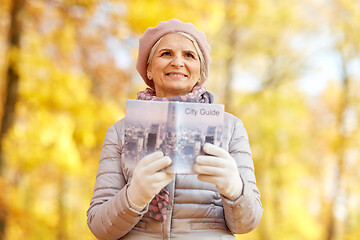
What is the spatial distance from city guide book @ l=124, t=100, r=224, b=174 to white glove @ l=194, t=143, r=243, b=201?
3 centimetres

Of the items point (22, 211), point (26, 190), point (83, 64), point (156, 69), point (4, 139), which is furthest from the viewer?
point (26, 190)

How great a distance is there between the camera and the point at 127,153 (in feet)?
4.71

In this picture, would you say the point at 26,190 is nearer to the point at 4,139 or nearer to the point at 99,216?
the point at 4,139

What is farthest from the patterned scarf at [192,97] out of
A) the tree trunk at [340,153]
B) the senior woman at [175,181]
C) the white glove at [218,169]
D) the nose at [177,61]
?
the tree trunk at [340,153]

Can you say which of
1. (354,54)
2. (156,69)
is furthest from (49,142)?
(354,54)

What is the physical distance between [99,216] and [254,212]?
1.97ft

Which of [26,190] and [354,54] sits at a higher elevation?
[354,54]

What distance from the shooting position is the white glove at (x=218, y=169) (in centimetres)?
133

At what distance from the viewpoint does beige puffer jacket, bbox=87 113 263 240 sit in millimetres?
1470

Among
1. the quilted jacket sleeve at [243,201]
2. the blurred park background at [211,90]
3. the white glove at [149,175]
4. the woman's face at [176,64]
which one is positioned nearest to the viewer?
the white glove at [149,175]

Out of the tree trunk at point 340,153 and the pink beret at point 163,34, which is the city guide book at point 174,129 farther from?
the tree trunk at point 340,153

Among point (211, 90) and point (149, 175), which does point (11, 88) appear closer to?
point (149, 175)

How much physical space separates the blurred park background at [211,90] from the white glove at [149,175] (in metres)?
3.12

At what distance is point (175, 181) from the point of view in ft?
5.29
